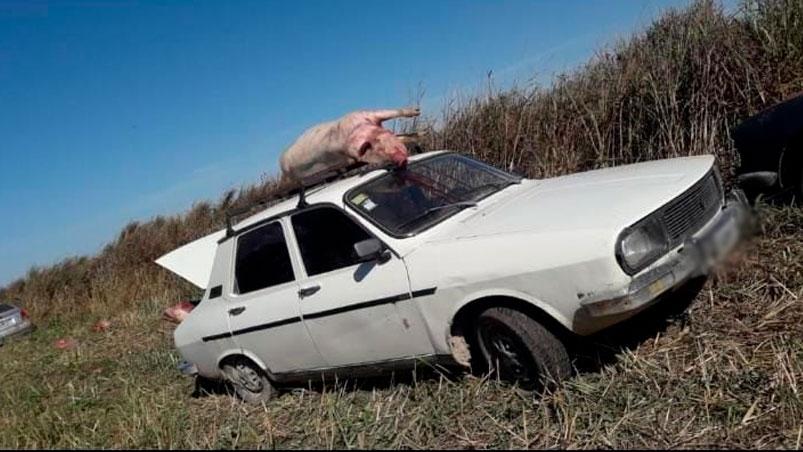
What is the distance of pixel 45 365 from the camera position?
9328 millimetres

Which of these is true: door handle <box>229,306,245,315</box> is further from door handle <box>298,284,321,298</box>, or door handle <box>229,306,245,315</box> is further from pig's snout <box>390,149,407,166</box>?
pig's snout <box>390,149,407,166</box>

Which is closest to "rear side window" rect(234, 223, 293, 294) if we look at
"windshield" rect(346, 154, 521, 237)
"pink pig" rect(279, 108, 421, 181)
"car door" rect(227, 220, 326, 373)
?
"car door" rect(227, 220, 326, 373)

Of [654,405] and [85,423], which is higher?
[85,423]

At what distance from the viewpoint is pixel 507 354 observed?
13.0 feet

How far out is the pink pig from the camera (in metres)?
5.48

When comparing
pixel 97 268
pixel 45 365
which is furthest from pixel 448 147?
pixel 97 268

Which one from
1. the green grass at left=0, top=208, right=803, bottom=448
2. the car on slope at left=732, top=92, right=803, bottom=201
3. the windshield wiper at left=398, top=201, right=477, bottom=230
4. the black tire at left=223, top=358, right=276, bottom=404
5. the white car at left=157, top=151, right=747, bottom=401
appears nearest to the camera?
the green grass at left=0, top=208, right=803, bottom=448

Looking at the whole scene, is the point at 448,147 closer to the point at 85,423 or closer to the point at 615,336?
the point at 615,336

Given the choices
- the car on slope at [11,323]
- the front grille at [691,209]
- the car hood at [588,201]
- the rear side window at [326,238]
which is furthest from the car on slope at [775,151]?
the car on slope at [11,323]

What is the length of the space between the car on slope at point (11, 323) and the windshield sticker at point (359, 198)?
41.5 feet

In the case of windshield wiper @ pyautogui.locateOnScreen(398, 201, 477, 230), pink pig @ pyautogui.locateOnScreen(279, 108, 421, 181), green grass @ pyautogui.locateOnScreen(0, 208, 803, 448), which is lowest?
green grass @ pyautogui.locateOnScreen(0, 208, 803, 448)

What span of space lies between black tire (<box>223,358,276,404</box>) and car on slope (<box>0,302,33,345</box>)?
10.9 m

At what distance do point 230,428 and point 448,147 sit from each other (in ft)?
20.5

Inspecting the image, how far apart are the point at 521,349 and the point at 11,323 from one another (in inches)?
550
